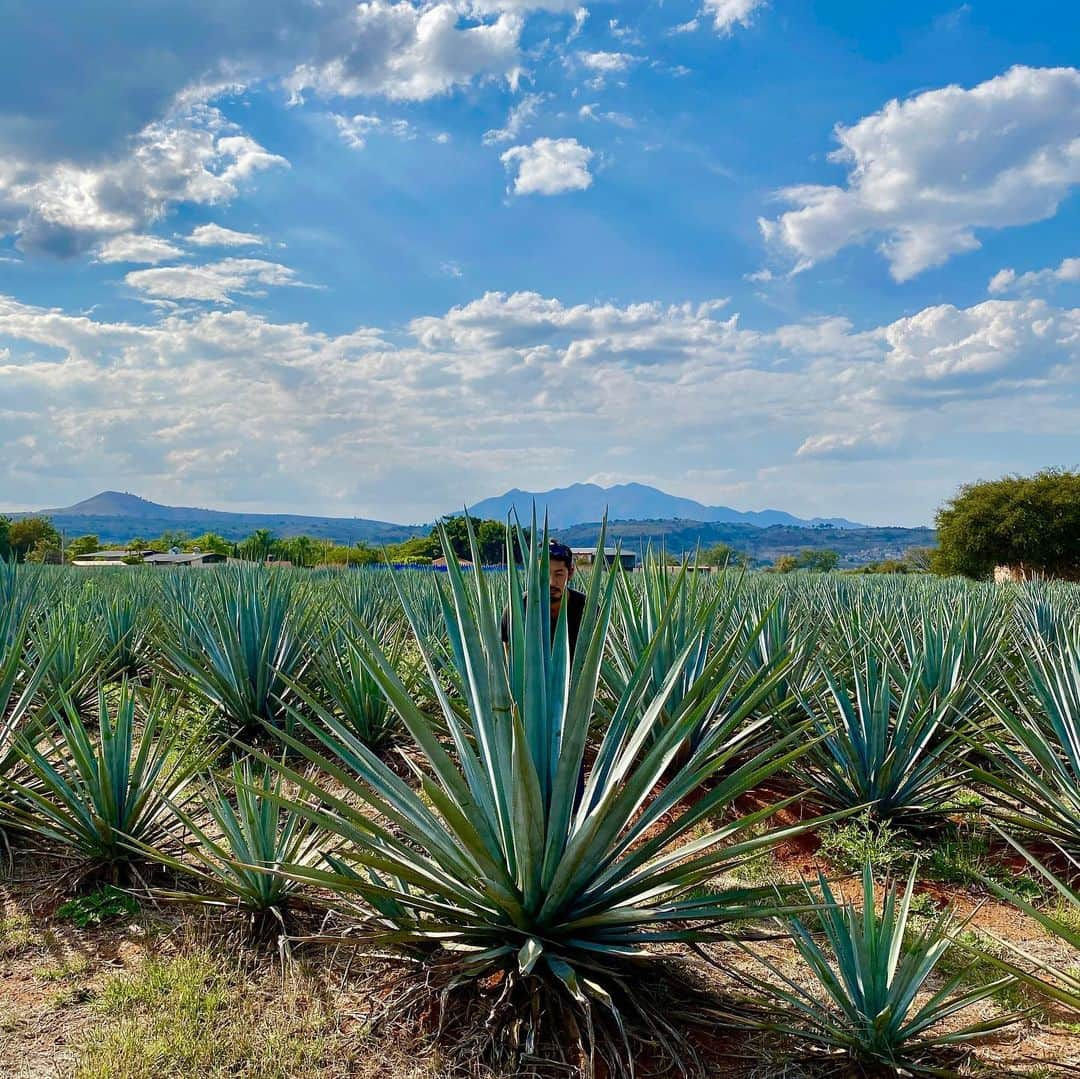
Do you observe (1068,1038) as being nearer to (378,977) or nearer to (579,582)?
(378,977)

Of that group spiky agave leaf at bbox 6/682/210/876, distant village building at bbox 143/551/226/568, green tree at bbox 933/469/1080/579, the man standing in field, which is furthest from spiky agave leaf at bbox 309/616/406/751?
green tree at bbox 933/469/1080/579

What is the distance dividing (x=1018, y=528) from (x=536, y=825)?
39.5 metres

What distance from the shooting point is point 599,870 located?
2.78 meters

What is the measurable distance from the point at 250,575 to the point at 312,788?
18.8 feet

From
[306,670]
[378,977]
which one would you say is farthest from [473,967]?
[306,670]

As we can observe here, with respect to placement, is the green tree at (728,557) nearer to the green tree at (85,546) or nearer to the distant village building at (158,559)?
the distant village building at (158,559)

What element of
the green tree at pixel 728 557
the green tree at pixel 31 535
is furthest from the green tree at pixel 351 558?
the green tree at pixel 31 535

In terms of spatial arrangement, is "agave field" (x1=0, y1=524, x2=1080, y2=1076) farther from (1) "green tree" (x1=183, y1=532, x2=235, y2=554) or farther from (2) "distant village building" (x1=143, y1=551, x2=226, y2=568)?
(1) "green tree" (x1=183, y1=532, x2=235, y2=554)

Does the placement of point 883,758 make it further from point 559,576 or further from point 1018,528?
point 1018,528

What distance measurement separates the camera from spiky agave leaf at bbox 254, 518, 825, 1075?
2.55m

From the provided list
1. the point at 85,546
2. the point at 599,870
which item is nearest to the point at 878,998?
the point at 599,870

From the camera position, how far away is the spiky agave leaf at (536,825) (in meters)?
2.55

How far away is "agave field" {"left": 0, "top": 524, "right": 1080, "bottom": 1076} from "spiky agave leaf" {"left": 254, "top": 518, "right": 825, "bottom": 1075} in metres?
0.01

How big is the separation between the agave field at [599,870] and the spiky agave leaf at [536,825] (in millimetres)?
12
